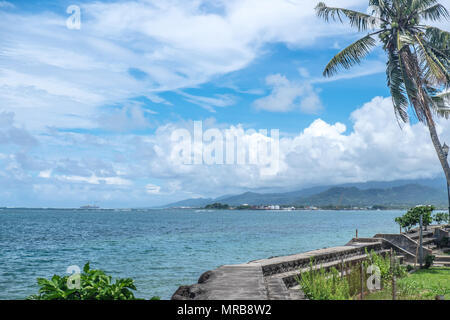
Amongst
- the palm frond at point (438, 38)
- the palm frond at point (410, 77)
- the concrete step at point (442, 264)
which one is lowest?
the concrete step at point (442, 264)

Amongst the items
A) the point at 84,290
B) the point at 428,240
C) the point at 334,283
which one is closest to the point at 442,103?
the point at 428,240

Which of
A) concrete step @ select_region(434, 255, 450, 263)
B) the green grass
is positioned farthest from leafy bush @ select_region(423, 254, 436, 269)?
concrete step @ select_region(434, 255, 450, 263)

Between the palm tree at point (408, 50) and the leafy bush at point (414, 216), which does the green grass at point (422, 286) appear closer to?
the palm tree at point (408, 50)

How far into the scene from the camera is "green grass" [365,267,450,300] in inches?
373

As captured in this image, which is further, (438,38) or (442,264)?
(442,264)

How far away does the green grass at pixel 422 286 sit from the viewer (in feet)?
31.1

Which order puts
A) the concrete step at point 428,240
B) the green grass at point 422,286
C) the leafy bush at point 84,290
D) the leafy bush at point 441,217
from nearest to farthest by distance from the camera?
the leafy bush at point 84,290
the green grass at point 422,286
the concrete step at point 428,240
the leafy bush at point 441,217

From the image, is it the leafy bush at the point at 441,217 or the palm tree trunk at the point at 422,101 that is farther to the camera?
the leafy bush at the point at 441,217

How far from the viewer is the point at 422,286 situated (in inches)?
455

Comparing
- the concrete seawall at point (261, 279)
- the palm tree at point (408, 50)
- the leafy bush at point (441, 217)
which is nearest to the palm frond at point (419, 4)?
the palm tree at point (408, 50)

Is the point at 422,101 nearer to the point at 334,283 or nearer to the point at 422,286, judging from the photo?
the point at 422,286

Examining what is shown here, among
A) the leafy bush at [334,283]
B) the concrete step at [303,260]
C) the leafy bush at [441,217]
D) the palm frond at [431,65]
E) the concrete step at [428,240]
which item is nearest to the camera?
the leafy bush at [334,283]

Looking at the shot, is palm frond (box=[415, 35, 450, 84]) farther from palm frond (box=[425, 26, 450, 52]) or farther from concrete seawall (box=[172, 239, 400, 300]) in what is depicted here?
concrete seawall (box=[172, 239, 400, 300])
